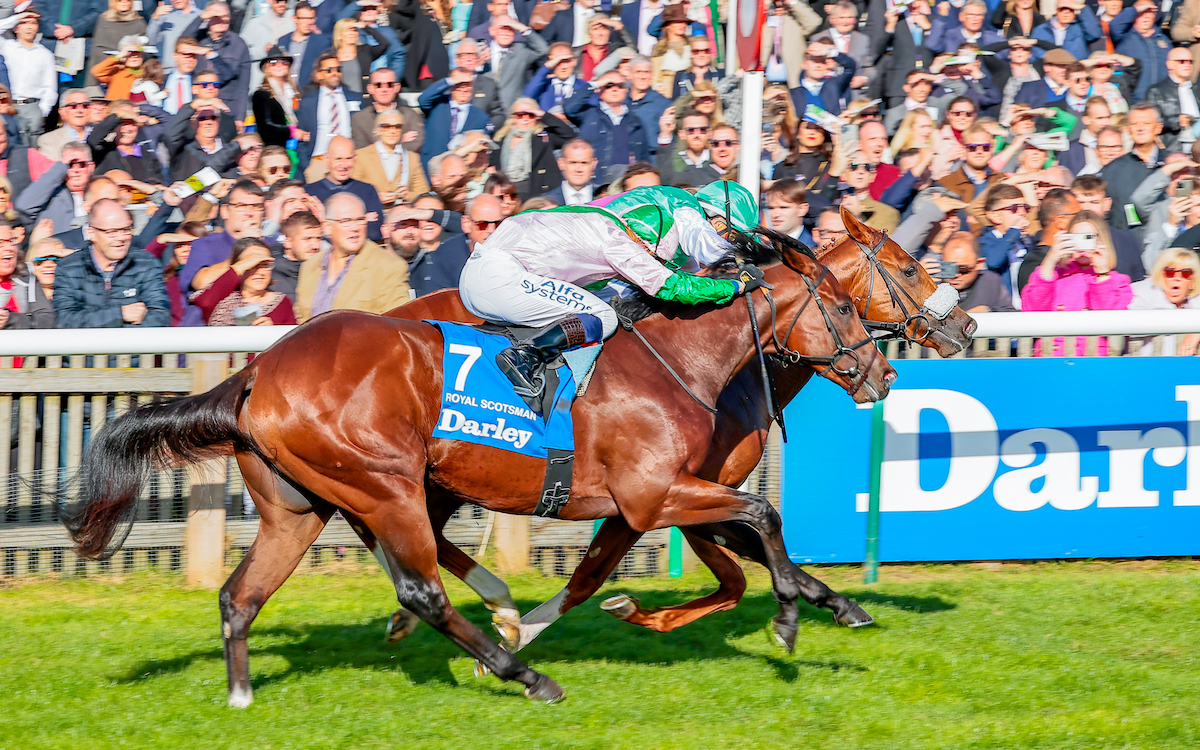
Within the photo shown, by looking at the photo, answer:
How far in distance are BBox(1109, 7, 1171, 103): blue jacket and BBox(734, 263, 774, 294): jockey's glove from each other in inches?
248

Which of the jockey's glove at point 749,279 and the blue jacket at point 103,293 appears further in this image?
the blue jacket at point 103,293

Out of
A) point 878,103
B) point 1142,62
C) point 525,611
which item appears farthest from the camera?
point 1142,62

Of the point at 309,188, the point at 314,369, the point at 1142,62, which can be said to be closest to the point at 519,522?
the point at 314,369

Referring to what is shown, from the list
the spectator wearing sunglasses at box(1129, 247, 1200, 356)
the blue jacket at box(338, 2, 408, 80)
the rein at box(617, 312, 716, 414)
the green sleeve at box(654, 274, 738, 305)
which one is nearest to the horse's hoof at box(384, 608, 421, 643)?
the rein at box(617, 312, 716, 414)

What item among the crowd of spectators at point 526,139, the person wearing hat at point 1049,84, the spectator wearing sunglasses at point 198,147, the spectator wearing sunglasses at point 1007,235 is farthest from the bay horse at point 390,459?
the person wearing hat at point 1049,84

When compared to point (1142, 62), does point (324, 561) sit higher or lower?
lower

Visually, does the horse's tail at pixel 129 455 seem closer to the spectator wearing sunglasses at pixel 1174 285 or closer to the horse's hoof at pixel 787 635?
the horse's hoof at pixel 787 635

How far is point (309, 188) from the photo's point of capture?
25.1ft

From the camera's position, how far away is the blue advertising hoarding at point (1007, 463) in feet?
19.5

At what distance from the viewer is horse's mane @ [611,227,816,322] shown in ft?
15.5

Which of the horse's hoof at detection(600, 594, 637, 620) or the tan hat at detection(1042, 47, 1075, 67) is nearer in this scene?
the horse's hoof at detection(600, 594, 637, 620)

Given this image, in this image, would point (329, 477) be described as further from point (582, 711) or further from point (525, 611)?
point (525, 611)

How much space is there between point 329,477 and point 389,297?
88.7 inches

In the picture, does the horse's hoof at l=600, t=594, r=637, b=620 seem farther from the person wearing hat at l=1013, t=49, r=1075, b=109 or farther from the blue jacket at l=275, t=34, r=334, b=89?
the person wearing hat at l=1013, t=49, r=1075, b=109
